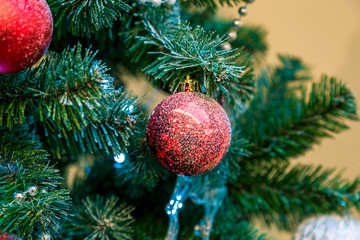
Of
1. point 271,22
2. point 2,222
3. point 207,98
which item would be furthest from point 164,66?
point 271,22

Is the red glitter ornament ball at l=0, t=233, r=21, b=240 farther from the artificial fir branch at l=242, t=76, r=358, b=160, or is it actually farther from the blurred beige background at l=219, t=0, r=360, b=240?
the blurred beige background at l=219, t=0, r=360, b=240

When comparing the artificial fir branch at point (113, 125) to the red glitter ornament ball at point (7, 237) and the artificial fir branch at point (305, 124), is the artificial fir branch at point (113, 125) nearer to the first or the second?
the red glitter ornament ball at point (7, 237)

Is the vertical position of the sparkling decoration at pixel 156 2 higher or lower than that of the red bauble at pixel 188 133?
higher

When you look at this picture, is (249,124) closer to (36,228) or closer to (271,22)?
(36,228)

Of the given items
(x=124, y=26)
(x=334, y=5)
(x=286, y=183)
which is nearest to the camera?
(x=124, y=26)

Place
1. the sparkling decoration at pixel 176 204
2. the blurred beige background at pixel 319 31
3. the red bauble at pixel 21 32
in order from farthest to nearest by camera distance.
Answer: the blurred beige background at pixel 319 31 → the sparkling decoration at pixel 176 204 → the red bauble at pixel 21 32

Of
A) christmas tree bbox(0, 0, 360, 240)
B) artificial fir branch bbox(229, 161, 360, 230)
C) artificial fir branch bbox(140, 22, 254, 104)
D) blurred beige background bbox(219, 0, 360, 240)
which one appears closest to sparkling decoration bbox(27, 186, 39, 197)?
christmas tree bbox(0, 0, 360, 240)

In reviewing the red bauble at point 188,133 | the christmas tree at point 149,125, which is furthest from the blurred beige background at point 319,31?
the red bauble at point 188,133
